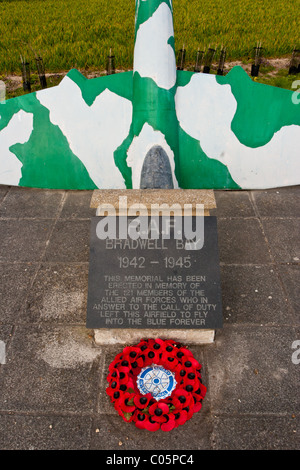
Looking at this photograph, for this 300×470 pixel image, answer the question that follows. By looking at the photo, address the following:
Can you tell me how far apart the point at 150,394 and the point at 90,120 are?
3.62 m

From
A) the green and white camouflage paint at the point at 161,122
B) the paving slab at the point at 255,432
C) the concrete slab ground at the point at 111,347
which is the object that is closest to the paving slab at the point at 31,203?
the concrete slab ground at the point at 111,347

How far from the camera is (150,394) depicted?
11.6 feet

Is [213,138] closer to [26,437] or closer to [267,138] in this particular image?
[267,138]

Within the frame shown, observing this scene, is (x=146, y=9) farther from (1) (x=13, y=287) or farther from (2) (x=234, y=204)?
(1) (x=13, y=287)

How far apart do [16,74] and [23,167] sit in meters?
5.66

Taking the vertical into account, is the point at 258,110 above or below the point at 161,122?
above

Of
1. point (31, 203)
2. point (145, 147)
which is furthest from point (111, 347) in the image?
point (31, 203)

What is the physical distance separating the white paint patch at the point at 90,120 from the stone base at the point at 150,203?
1699 millimetres

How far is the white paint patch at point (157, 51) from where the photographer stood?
5160 mm

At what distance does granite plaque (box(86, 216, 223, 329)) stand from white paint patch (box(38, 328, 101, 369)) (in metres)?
0.41

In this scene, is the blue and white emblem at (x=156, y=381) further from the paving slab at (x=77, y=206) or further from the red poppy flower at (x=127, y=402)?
the paving slab at (x=77, y=206)
